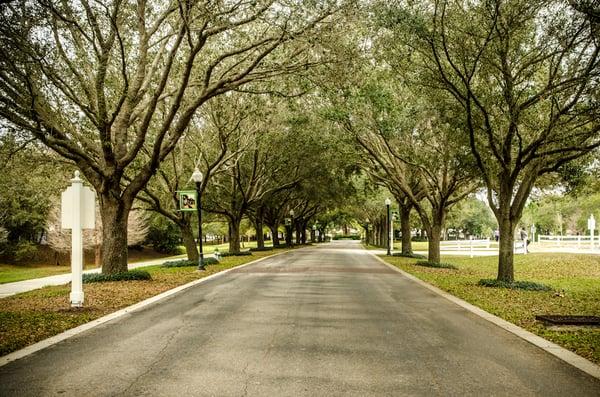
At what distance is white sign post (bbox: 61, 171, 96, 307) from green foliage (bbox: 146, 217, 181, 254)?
4011 cm

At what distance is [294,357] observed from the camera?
6.52 m

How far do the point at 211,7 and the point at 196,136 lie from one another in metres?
17.2

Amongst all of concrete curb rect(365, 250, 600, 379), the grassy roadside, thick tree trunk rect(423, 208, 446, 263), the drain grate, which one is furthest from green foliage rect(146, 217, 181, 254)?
the drain grate

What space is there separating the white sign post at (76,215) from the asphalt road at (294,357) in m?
1.59

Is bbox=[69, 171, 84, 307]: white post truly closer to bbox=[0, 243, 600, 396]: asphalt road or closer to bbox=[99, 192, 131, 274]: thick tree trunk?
bbox=[0, 243, 600, 396]: asphalt road

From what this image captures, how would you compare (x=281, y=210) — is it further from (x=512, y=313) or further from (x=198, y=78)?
(x=512, y=313)

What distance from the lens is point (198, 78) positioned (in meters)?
19.7

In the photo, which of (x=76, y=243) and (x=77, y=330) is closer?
(x=77, y=330)

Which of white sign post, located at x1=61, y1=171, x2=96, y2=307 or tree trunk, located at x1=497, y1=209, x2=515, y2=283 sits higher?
white sign post, located at x1=61, y1=171, x2=96, y2=307

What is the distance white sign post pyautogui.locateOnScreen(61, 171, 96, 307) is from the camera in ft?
33.2

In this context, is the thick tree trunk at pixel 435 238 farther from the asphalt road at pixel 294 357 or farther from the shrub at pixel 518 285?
the asphalt road at pixel 294 357

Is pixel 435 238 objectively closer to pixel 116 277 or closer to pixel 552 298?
pixel 552 298

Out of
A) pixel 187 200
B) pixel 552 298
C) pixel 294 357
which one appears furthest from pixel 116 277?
pixel 552 298

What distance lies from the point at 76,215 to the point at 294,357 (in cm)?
595
